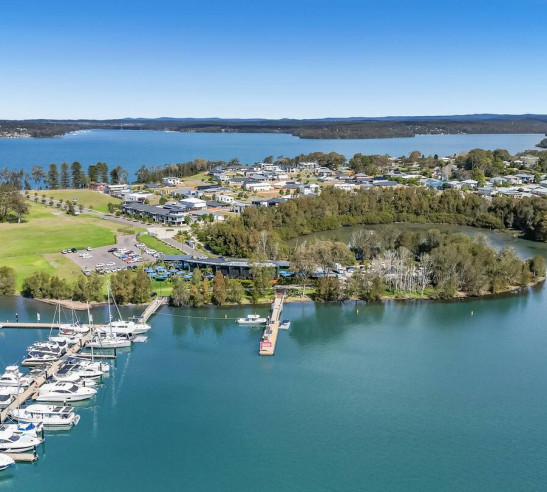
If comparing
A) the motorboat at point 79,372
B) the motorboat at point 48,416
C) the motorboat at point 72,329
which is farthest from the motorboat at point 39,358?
the motorboat at point 48,416

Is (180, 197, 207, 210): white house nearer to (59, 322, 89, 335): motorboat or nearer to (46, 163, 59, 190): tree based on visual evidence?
(46, 163, 59, 190): tree

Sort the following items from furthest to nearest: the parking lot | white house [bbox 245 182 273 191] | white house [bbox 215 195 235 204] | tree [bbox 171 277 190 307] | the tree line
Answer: white house [bbox 245 182 273 191] → white house [bbox 215 195 235 204] → the tree line → the parking lot → tree [bbox 171 277 190 307]

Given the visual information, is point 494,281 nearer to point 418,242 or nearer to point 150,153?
point 418,242

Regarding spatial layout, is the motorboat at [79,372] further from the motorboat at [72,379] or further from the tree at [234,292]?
the tree at [234,292]

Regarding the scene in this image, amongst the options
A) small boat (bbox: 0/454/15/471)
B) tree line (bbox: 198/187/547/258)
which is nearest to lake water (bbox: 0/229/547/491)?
small boat (bbox: 0/454/15/471)

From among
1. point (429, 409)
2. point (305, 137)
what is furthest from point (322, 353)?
point (305, 137)

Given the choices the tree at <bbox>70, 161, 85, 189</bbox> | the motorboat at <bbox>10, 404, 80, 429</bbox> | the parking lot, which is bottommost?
the motorboat at <bbox>10, 404, 80, 429</bbox>
